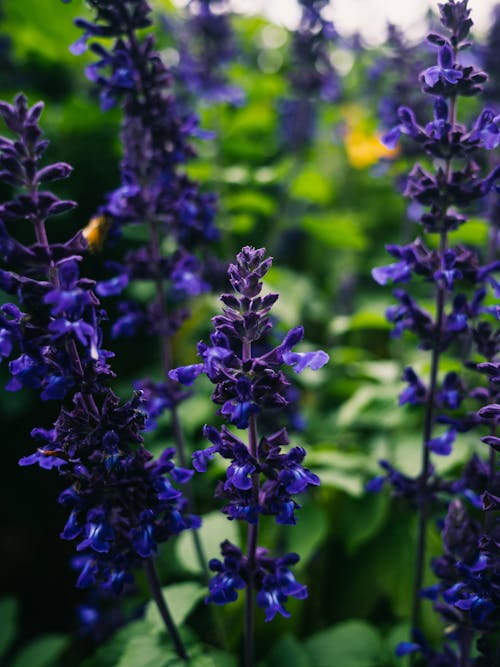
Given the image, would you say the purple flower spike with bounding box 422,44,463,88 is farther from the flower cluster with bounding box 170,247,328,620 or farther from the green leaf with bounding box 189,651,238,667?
the green leaf with bounding box 189,651,238,667

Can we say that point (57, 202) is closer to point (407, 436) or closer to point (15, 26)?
point (407, 436)

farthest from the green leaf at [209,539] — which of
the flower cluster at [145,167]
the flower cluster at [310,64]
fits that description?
the flower cluster at [310,64]

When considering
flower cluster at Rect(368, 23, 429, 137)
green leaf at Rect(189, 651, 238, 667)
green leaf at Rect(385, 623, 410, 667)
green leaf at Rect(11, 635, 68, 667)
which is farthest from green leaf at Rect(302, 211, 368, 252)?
green leaf at Rect(11, 635, 68, 667)

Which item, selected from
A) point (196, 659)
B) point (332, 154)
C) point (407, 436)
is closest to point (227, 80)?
point (332, 154)

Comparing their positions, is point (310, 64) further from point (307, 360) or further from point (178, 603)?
point (178, 603)

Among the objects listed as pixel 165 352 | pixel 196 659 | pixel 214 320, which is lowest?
pixel 196 659

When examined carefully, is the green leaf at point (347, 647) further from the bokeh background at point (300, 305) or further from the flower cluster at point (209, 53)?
the flower cluster at point (209, 53)
